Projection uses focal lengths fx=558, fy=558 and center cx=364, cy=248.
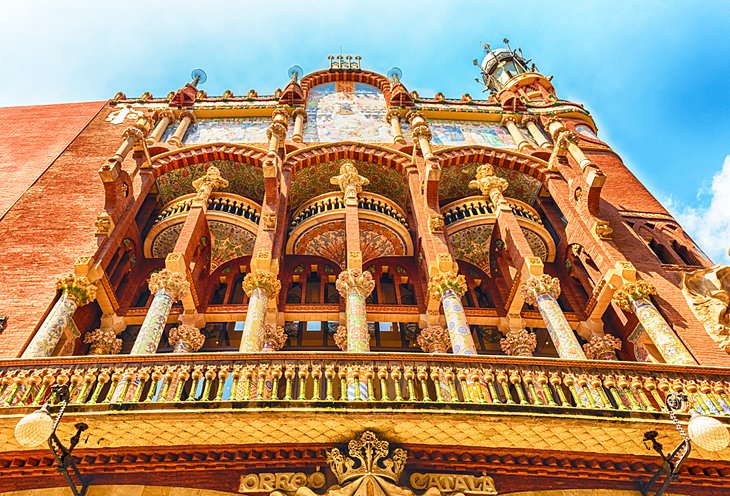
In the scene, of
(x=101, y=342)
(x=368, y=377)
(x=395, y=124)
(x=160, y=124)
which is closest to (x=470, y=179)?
(x=395, y=124)

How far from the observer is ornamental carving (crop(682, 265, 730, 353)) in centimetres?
1061

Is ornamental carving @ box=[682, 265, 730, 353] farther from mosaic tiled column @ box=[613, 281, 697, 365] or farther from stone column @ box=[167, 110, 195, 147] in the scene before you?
stone column @ box=[167, 110, 195, 147]

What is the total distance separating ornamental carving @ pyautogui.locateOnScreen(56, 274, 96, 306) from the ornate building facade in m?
0.04

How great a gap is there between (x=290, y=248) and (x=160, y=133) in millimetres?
6832

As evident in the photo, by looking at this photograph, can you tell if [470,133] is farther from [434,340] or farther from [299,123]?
[434,340]

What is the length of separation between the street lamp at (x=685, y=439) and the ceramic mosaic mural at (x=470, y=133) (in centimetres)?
1253

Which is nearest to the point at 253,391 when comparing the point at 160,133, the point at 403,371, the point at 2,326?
the point at 403,371

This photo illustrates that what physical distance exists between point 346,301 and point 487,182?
5923 millimetres

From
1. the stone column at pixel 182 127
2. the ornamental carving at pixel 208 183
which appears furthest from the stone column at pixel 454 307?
the stone column at pixel 182 127

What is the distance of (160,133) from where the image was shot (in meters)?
17.9

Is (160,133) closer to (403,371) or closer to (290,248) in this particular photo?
(290,248)

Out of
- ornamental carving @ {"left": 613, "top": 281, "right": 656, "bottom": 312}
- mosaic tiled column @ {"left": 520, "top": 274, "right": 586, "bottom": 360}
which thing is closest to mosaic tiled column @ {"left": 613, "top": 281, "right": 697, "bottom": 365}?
ornamental carving @ {"left": 613, "top": 281, "right": 656, "bottom": 312}

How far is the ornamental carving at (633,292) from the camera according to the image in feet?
36.8

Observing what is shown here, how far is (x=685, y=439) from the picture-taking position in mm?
6270
